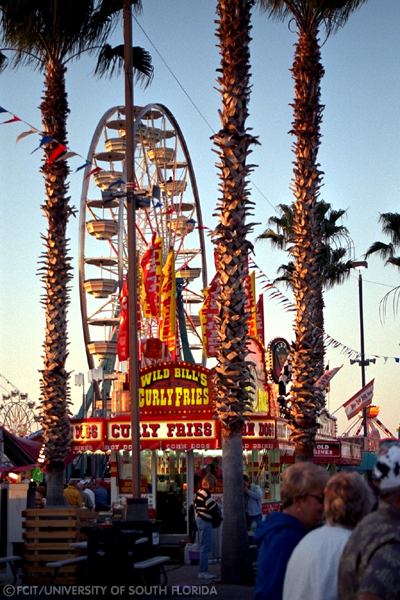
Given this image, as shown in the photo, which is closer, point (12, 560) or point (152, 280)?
point (12, 560)

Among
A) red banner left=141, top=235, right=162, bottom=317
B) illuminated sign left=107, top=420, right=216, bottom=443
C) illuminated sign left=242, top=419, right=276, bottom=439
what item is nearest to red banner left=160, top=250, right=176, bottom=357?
red banner left=141, top=235, right=162, bottom=317

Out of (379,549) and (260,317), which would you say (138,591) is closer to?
(379,549)

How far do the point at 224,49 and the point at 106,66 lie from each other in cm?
781

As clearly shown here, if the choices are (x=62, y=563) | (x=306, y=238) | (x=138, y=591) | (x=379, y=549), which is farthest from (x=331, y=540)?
(x=306, y=238)

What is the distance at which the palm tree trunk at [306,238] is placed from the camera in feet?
81.0

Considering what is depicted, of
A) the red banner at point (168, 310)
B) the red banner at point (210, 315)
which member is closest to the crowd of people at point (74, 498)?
the red banner at point (210, 315)

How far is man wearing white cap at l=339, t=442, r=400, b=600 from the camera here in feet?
16.0

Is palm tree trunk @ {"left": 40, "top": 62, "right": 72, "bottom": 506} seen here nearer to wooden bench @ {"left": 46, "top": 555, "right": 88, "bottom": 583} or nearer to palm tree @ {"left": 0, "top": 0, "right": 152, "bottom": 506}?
palm tree @ {"left": 0, "top": 0, "right": 152, "bottom": 506}

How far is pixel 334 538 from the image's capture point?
5.95 m

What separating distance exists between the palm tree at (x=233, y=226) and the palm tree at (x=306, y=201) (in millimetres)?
4223

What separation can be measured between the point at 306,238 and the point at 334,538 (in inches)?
764

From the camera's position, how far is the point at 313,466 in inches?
273

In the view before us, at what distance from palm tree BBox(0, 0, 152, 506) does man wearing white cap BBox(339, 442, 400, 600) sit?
65.4ft

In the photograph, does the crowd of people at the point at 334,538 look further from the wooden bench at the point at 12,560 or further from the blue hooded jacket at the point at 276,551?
the wooden bench at the point at 12,560
